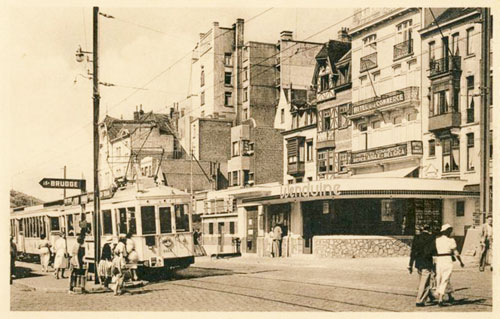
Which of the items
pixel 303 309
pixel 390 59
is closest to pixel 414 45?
pixel 390 59

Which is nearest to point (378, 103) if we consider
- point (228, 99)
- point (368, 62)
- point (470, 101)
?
point (368, 62)

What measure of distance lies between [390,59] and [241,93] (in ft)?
89.4

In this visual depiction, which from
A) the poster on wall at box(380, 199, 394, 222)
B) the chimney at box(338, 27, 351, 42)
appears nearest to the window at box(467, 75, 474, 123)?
the poster on wall at box(380, 199, 394, 222)

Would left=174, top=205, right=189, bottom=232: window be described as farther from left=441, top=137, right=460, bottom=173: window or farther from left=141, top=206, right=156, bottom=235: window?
left=441, top=137, right=460, bottom=173: window

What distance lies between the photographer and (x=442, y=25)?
28.8m

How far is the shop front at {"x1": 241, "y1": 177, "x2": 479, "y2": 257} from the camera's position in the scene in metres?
27.6

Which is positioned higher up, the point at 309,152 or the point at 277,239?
the point at 309,152

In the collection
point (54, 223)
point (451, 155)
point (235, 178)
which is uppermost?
point (451, 155)

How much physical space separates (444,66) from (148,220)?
13871mm

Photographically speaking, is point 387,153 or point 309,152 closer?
point 387,153

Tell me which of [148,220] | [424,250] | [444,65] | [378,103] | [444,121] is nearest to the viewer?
[424,250]

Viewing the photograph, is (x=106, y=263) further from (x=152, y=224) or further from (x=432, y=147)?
(x=432, y=147)

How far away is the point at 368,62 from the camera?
122ft

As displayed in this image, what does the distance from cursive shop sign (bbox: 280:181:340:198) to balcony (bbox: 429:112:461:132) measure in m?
4.78
